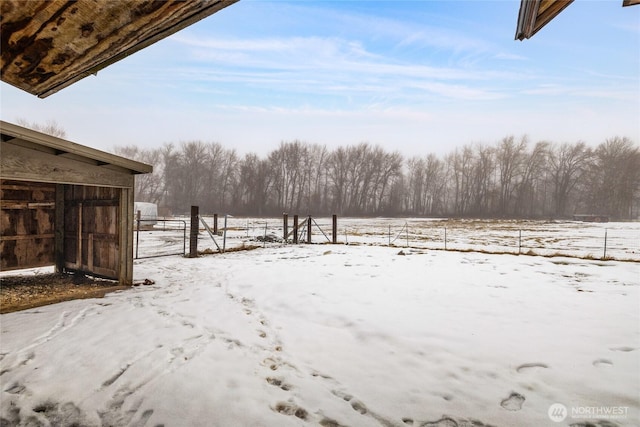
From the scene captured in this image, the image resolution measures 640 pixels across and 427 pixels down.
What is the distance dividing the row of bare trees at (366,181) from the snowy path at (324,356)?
4922 centimetres

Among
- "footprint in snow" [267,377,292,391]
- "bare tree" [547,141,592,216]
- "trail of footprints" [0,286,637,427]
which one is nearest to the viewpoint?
"trail of footprints" [0,286,637,427]

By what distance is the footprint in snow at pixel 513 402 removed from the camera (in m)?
Result: 2.71

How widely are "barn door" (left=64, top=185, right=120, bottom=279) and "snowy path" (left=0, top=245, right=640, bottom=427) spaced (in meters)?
1.19

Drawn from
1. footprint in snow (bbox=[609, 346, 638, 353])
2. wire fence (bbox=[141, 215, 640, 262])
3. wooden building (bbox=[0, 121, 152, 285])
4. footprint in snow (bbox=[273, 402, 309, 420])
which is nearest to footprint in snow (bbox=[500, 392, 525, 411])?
footprint in snow (bbox=[273, 402, 309, 420])

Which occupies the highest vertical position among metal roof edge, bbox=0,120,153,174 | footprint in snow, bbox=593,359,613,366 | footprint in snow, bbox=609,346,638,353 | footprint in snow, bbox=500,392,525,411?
metal roof edge, bbox=0,120,153,174

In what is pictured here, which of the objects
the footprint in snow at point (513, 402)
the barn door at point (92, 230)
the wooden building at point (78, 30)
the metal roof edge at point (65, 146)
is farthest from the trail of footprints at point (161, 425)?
the barn door at point (92, 230)

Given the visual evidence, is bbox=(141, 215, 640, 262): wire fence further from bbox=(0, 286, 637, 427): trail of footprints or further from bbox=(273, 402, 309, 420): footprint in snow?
bbox=(273, 402, 309, 420): footprint in snow

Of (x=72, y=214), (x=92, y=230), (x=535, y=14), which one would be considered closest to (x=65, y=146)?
(x=92, y=230)

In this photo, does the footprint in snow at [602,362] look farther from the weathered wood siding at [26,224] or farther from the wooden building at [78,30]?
the weathered wood siding at [26,224]

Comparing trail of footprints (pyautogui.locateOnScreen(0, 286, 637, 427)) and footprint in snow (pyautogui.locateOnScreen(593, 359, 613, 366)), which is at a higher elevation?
footprint in snow (pyautogui.locateOnScreen(593, 359, 613, 366))

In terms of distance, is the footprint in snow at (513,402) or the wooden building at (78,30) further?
the footprint in snow at (513,402)

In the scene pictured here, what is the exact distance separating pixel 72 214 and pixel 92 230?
1035mm

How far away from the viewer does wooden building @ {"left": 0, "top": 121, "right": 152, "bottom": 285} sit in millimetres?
5242

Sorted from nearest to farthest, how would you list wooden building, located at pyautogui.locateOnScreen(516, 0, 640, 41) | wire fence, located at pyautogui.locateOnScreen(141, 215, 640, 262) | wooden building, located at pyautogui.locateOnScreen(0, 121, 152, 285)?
wooden building, located at pyautogui.locateOnScreen(516, 0, 640, 41) → wooden building, located at pyautogui.locateOnScreen(0, 121, 152, 285) → wire fence, located at pyautogui.locateOnScreen(141, 215, 640, 262)
